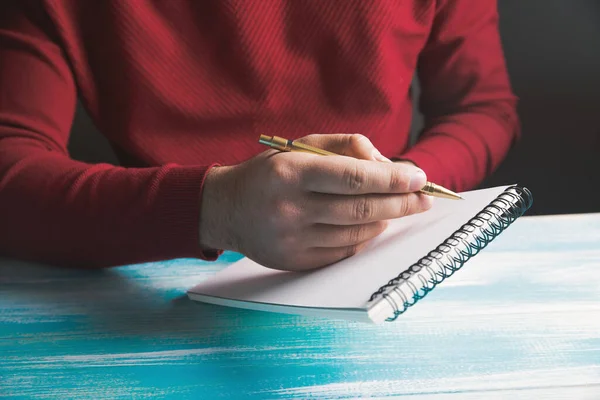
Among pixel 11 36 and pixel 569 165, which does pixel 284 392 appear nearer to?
pixel 11 36

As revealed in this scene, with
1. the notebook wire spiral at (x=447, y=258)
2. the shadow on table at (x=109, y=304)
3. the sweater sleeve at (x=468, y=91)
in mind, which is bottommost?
the shadow on table at (x=109, y=304)

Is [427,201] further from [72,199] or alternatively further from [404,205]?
[72,199]

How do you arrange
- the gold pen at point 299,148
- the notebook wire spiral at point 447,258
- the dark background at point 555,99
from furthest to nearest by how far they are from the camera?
the dark background at point 555,99 < the gold pen at point 299,148 < the notebook wire spiral at point 447,258

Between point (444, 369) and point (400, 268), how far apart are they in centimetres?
9

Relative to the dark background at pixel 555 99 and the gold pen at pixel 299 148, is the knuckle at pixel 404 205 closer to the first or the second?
the gold pen at pixel 299 148

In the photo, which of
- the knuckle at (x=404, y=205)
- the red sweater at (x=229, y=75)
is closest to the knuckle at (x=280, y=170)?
the knuckle at (x=404, y=205)

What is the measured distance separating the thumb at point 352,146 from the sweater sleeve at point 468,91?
363 mm

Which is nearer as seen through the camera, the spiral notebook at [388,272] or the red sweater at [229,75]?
the spiral notebook at [388,272]

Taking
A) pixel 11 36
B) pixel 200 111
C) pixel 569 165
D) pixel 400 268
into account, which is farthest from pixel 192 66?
pixel 569 165

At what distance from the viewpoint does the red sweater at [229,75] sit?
84 centimetres

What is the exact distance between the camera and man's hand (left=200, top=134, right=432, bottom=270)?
1.69 ft

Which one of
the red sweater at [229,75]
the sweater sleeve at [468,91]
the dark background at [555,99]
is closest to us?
the red sweater at [229,75]

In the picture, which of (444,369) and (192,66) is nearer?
(444,369)

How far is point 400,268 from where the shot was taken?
500 mm
